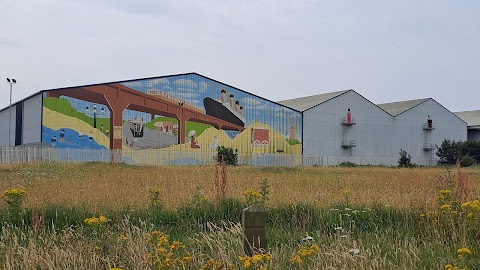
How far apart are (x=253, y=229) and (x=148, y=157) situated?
36.2m

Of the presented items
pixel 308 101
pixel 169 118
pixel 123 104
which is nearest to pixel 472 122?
pixel 308 101

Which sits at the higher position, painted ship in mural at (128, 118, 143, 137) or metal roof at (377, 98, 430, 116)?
metal roof at (377, 98, 430, 116)

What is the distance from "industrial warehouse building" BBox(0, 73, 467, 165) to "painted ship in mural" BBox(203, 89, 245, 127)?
0.08 meters

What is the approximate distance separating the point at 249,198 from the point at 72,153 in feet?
107

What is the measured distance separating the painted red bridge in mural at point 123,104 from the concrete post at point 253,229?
115 feet

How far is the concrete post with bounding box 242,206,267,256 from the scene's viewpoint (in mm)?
5324

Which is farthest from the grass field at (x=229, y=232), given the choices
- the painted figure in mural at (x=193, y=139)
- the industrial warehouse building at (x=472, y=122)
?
the industrial warehouse building at (x=472, y=122)

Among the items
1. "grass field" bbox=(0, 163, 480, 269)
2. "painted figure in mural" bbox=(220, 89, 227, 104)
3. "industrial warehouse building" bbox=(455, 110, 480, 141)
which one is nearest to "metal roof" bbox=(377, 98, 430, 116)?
"industrial warehouse building" bbox=(455, 110, 480, 141)

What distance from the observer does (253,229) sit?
5.36m

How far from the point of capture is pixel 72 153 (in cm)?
3797

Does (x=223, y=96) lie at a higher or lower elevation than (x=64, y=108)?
higher

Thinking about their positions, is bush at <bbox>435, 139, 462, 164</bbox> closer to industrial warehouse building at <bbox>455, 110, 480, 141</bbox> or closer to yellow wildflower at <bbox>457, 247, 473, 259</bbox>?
industrial warehouse building at <bbox>455, 110, 480, 141</bbox>

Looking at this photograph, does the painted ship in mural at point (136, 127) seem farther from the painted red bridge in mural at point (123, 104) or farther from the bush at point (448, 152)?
the bush at point (448, 152)

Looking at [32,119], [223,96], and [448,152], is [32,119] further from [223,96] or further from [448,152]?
[448,152]
